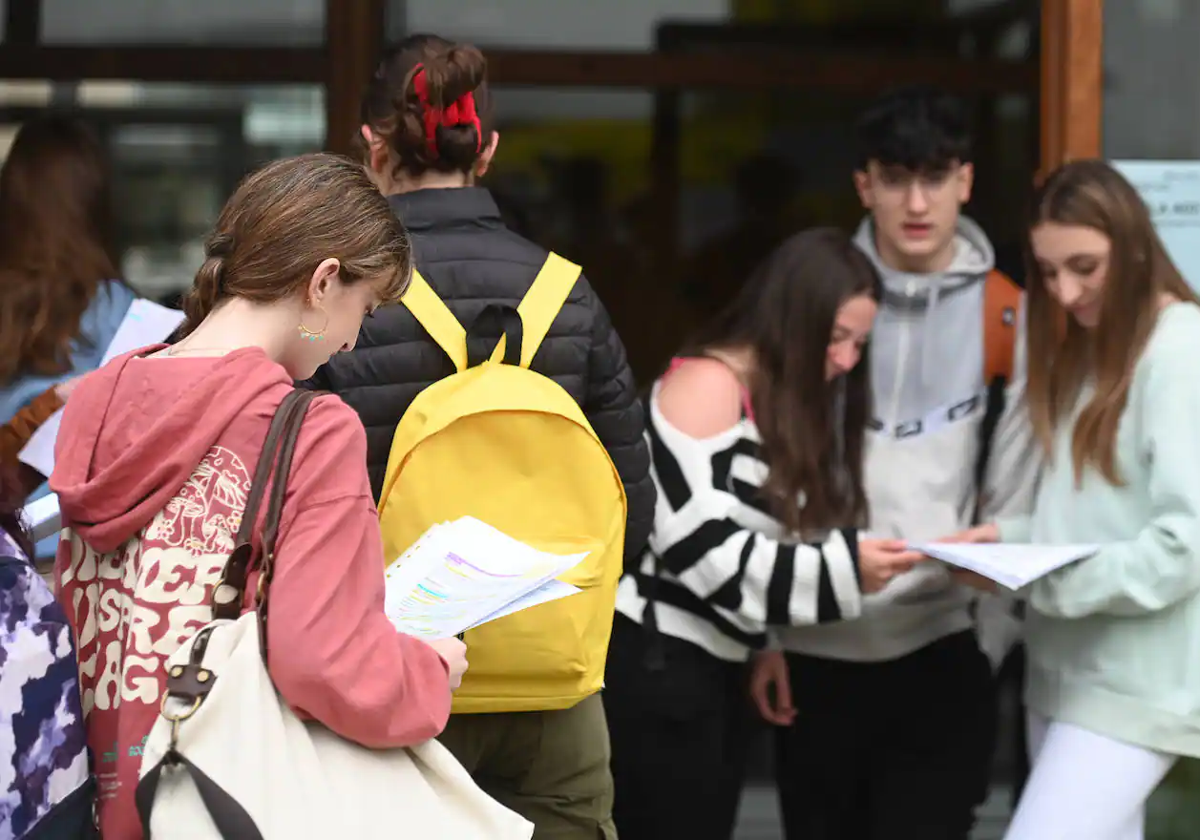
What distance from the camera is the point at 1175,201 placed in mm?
3664

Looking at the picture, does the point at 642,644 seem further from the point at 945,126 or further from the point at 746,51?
the point at 746,51

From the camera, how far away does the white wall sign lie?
3.64 m

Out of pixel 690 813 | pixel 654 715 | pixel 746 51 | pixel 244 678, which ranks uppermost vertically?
pixel 746 51

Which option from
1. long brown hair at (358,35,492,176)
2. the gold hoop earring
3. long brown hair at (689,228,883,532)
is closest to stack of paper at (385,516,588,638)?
the gold hoop earring

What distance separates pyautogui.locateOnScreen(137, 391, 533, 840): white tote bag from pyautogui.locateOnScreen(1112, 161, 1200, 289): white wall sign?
2.53 metres

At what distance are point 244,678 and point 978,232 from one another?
93.4 inches

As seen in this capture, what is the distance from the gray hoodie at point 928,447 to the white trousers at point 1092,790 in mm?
434

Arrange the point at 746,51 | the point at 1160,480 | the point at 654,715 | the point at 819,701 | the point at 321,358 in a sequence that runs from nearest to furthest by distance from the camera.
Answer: the point at 321,358 < the point at 1160,480 < the point at 654,715 < the point at 819,701 < the point at 746,51

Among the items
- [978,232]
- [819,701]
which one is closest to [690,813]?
[819,701]

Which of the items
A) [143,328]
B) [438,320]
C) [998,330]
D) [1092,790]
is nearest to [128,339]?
[143,328]

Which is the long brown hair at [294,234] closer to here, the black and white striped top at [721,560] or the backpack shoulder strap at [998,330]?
the black and white striped top at [721,560]

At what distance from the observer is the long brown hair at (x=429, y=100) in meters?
2.46

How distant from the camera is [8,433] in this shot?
9.50ft

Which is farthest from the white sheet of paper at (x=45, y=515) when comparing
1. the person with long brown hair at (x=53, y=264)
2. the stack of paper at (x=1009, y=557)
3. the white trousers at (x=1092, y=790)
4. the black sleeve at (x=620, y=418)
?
the white trousers at (x=1092, y=790)
